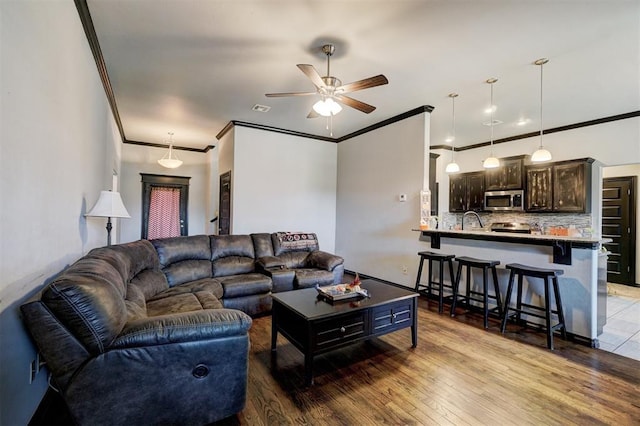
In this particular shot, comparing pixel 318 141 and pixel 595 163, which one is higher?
pixel 318 141

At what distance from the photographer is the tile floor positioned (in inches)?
111

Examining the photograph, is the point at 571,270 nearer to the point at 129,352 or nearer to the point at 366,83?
the point at 366,83

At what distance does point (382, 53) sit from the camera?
3.02m

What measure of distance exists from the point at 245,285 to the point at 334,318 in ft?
5.14

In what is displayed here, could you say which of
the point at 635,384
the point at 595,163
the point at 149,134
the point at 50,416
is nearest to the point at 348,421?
the point at 50,416

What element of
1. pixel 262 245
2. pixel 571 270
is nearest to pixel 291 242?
pixel 262 245

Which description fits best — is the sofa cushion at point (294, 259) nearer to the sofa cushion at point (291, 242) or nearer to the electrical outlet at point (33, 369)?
the sofa cushion at point (291, 242)

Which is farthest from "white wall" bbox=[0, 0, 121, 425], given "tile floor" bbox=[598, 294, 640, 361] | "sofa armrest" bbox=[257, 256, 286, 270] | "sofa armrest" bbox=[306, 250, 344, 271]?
"tile floor" bbox=[598, 294, 640, 361]

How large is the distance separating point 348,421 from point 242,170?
14.4 feet

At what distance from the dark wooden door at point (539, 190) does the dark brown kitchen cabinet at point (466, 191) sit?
941mm

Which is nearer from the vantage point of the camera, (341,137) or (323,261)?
(323,261)

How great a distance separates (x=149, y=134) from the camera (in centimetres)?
635

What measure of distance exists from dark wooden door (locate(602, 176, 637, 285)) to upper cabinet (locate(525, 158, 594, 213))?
1.15m

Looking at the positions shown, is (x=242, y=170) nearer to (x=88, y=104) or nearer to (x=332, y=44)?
(x=88, y=104)
